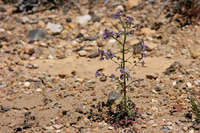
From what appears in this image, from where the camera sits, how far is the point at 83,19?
20.5ft

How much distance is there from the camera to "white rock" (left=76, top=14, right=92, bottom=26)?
6166 mm

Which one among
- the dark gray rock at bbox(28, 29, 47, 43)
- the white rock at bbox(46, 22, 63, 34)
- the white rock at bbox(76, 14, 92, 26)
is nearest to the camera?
the dark gray rock at bbox(28, 29, 47, 43)

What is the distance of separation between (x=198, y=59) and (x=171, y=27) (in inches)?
44.3

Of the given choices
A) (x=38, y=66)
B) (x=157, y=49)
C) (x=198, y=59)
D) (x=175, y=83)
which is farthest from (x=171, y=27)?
(x=38, y=66)

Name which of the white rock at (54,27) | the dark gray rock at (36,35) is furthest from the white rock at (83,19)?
the dark gray rock at (36,35)

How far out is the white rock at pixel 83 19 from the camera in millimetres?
6166

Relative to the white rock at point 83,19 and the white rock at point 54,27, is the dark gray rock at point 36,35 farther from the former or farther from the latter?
the white rock at point 83,19

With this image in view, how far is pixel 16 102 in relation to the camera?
4.10 metres

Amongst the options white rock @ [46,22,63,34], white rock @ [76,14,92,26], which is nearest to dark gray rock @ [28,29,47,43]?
white rock @ [46,22,63,34]

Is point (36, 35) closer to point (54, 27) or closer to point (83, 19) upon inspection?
point (54, 27)

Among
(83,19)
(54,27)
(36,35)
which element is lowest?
(36,35)

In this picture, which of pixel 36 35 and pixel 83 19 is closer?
pixel 36 35

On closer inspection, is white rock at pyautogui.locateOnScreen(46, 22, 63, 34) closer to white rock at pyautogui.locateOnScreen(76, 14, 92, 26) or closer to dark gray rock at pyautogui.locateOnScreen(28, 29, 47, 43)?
dark gray rock at pyautogui.locateOnScreen(28, 29, 47, 43)

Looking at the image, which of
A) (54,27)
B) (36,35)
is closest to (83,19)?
(54,27)
